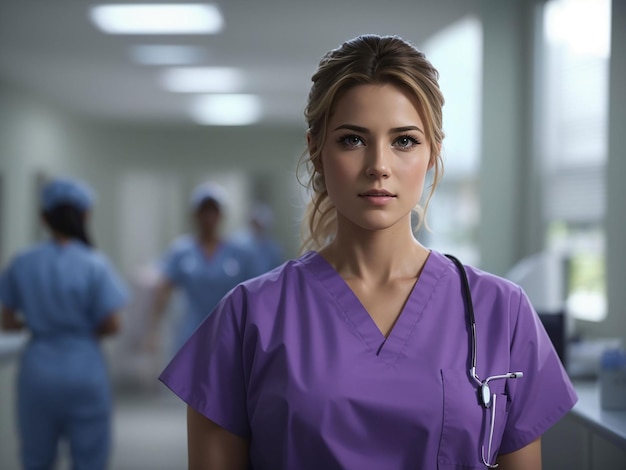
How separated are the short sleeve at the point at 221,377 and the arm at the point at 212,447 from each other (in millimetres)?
15

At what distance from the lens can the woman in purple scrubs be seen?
1.09 metres

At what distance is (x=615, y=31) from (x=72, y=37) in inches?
115

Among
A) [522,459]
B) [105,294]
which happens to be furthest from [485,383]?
[105,294]

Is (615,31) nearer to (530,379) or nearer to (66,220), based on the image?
(530,379)

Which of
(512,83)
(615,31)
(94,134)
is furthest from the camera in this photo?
(94,134)

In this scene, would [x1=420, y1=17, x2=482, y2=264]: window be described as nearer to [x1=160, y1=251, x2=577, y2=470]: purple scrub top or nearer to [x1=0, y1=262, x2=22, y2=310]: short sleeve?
[x1=0, y1=262, x2=22, y2=310]: short sleeve

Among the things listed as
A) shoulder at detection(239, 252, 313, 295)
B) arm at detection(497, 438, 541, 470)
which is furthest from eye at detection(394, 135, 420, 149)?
arm at detection(497, 438, 541, 470)

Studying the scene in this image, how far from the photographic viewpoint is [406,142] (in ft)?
3.71

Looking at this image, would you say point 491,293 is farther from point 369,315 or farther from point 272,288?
point 272,288

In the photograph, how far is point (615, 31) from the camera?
2.25m

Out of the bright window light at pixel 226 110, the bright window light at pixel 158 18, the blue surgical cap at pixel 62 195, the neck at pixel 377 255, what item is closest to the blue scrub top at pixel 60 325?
the blue surgical cap at pixel 62 195

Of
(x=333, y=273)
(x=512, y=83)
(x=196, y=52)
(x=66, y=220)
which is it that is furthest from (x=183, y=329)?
(x=333, y=273)

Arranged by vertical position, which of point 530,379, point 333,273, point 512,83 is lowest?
point 530,379

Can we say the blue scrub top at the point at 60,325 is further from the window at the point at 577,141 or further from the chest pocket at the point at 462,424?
the chest pocket at the point at 462,424
